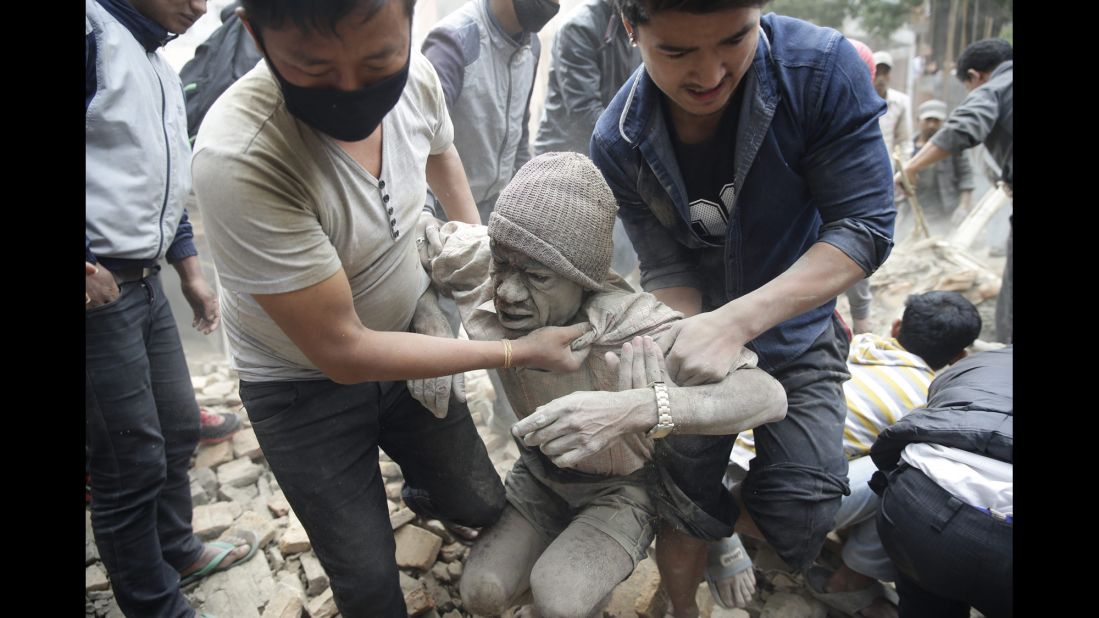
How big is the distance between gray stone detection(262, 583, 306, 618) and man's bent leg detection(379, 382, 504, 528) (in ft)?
2.85

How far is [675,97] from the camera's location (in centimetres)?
196

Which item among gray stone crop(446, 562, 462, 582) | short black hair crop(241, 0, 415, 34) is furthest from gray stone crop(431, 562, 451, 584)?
short black hair crop(241, 0, 415, 34)

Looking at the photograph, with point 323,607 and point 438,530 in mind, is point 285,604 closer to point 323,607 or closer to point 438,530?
point 323,607

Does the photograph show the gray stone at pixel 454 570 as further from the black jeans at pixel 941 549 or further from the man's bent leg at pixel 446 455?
the black jeans at pixel 941 549

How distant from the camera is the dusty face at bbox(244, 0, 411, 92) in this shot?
146cm

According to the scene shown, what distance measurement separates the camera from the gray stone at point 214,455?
13.1 ft

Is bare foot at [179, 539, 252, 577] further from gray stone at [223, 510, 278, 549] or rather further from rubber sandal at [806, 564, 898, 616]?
rubber sandal at [806, 564, 898, 616]

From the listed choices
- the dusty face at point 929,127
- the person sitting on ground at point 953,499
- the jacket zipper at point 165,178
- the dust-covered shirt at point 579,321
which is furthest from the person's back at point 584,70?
the dusty face at point 929,127

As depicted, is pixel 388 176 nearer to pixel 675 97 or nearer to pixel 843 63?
pixel 675 97

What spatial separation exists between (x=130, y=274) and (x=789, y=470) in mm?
2454

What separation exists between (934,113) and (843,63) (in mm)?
7080

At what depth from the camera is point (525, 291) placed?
2008mm

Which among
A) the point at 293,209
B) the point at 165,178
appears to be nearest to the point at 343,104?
the point at 293,209
